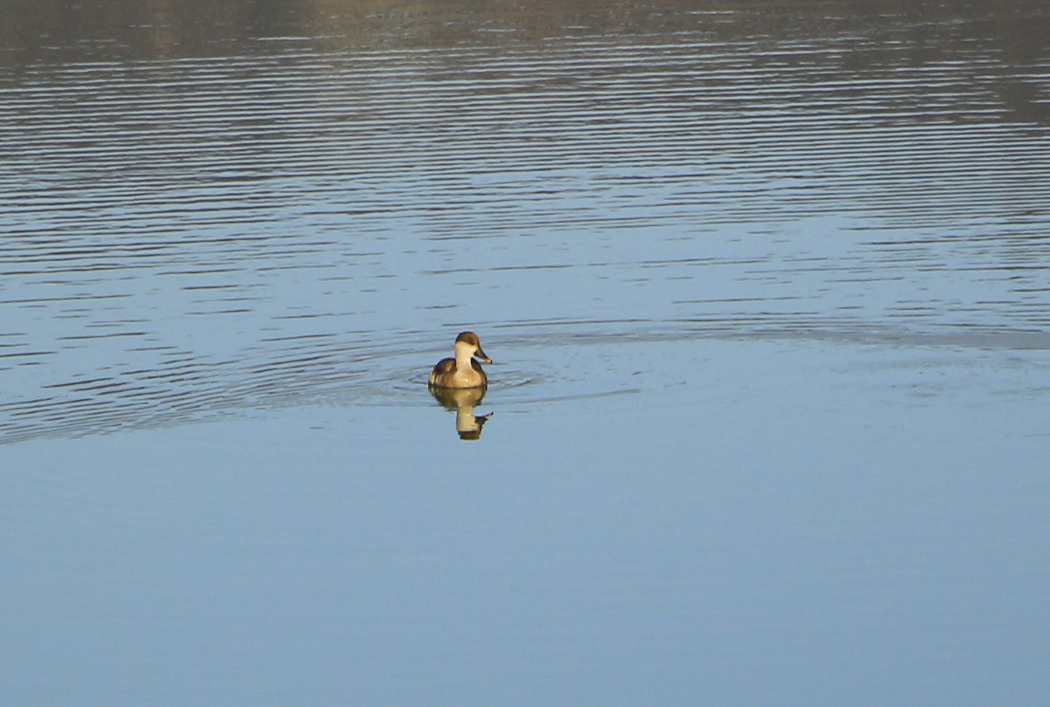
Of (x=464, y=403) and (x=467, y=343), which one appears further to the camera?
(x=467, y=343)

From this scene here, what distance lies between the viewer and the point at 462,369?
680 inches

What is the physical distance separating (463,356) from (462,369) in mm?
136

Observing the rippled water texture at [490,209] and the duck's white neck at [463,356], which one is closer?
the duck's white neck at [463,356]

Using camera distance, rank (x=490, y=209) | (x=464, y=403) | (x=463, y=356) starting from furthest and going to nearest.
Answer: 1. (x=490, y=209)
2. (x=463, y=356)
3. (x=464, y=403)

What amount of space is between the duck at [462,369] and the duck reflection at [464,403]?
5cm

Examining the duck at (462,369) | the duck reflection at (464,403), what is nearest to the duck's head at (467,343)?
the duck at (462,369)

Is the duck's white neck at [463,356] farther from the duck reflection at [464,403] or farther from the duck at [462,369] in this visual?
the duck reflection at [464,403]

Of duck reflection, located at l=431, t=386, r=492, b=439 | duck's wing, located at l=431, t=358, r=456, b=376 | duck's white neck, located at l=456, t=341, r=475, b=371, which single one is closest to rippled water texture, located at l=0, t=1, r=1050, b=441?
duck's wing, located at l=431, t=358, r=456, b=376

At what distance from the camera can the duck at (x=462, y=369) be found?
1725 centimetres

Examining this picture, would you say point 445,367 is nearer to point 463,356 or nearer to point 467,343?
point 463,356

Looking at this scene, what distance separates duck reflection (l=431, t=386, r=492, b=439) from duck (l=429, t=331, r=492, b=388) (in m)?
0.05

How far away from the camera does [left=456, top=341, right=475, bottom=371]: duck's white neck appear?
17281 mm

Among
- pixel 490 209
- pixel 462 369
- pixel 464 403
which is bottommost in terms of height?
pixel 464 403

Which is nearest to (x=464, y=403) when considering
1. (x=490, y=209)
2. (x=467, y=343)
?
(x=467, y=343)
